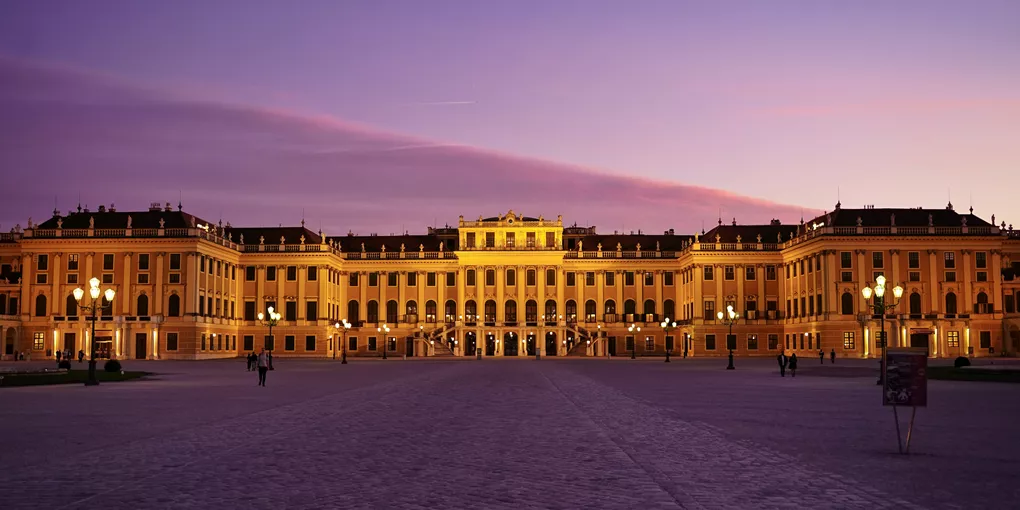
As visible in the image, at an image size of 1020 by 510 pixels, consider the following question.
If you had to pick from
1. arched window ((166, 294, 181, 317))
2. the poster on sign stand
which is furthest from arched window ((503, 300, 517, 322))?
the poster on sign stand

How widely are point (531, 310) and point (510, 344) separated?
4.49 metres

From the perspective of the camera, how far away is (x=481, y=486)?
11312 mm

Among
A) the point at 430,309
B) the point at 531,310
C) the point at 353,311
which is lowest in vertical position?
the point at 531,310

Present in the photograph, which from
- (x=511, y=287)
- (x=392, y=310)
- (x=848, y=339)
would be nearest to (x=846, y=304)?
(x=848, y=339)

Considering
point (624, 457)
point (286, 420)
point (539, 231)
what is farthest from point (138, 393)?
point (539, 231)

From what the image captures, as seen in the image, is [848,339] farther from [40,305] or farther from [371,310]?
[40,305]

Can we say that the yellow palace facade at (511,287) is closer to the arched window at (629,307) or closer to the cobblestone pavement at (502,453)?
the arched window at (629,307)

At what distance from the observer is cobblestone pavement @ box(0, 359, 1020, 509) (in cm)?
1056

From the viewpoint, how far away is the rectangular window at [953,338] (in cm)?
8669

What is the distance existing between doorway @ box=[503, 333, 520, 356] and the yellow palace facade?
16cm

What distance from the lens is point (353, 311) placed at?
4400 inches

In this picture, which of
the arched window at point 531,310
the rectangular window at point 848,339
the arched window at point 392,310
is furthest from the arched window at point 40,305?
the rectangular window at point 848,339

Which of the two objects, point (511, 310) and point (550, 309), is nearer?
point (550, 309)

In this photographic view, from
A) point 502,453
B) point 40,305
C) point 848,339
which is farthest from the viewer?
point 40,305
